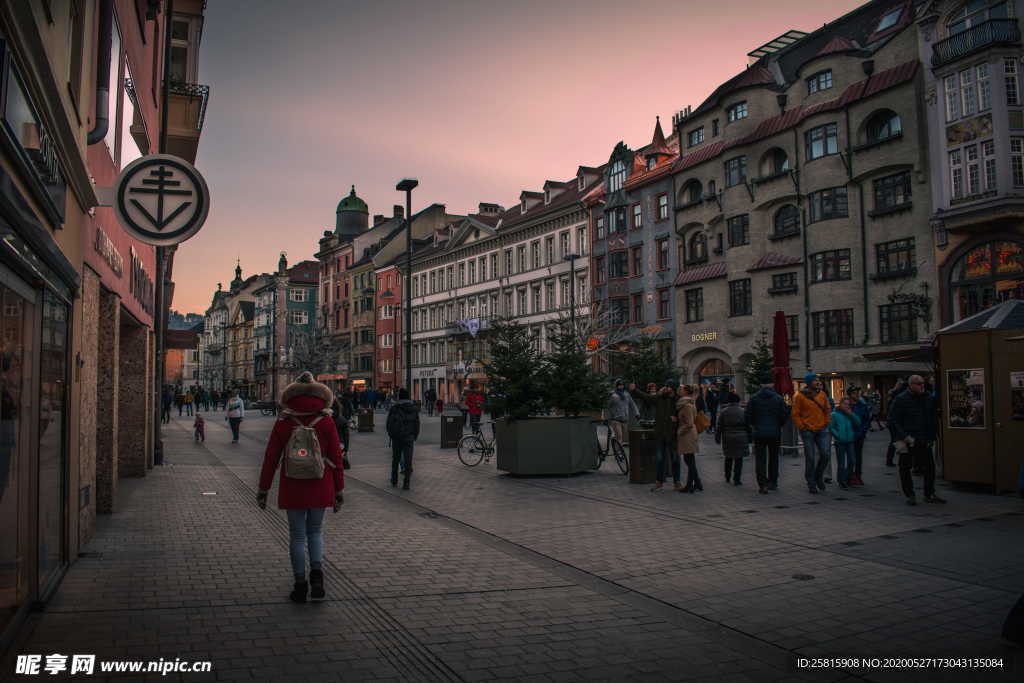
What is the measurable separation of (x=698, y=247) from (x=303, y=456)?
42775 millimetres

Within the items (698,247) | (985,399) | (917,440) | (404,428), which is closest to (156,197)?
A: (404,428)

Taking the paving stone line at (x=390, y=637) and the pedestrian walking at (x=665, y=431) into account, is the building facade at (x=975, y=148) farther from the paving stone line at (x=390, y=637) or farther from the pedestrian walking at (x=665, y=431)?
the paving stone line at (x=390, y=637)

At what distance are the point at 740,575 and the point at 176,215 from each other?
19.9 ft

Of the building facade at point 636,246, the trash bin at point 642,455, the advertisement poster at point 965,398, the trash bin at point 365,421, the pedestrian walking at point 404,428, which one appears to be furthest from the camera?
the building facade at point 636,246

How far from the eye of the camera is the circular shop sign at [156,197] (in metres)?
7.60

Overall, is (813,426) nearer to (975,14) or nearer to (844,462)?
(844,462)

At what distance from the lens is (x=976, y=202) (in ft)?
100

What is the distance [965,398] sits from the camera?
12.6 metres

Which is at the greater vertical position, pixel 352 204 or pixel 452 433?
pixel 352 204

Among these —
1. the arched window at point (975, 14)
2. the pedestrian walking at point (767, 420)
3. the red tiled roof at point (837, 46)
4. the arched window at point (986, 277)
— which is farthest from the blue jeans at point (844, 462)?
the red tiled roof at point (837, 46)

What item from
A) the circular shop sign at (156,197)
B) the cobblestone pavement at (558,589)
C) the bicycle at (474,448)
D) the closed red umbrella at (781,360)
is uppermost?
the circular shop sign at (156,197)

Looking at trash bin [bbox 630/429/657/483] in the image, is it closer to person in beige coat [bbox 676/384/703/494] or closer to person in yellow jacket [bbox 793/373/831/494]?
person in beige coat [bbox 676/384/703/494]

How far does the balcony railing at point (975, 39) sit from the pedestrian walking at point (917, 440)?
2470cm

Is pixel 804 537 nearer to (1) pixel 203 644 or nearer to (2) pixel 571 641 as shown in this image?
(2) pixel 571 641
